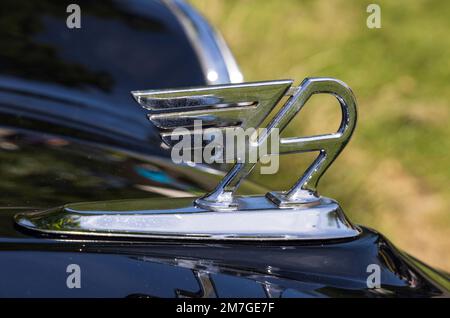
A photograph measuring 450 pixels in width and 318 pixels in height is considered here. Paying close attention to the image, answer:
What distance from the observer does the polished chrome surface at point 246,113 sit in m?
1.39

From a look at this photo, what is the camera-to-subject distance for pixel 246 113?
4.62 ft

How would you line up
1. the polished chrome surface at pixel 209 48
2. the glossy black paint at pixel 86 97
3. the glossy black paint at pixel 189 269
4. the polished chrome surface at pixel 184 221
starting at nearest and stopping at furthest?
the glossy black paint at pixel 189 269
the polished chrome surface at pixel 184 221
the glossy black paint at pixel 86 97
the polished chrome surface at pixel 209 48

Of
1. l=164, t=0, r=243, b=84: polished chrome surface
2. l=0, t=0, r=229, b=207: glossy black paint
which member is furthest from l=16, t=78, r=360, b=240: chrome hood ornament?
l=164, t=0, r=243, b=84: polished chrome surface

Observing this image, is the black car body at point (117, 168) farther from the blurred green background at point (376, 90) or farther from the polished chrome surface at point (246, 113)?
the blurred green background at point (376, 90)

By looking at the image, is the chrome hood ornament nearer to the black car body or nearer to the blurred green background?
the black car body

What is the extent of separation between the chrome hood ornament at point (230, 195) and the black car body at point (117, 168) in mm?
27

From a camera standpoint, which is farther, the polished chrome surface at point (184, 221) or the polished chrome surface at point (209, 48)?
the polished chrome surface at point (209, 48)

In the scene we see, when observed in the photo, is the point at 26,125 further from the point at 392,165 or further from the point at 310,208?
the point at 392,165

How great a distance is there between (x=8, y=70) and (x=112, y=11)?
1.61 ft

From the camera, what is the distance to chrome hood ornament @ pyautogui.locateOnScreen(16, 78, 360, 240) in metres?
1.36

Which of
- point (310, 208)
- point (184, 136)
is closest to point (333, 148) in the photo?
point (310, 208)

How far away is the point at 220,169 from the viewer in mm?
2168

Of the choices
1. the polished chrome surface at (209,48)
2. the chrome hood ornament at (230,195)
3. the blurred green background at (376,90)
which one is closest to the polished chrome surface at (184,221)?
the chrome hood ornament at (230,195)

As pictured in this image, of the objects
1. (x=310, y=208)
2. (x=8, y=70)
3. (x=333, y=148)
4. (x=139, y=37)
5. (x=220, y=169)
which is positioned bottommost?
(x=310, y=208)
